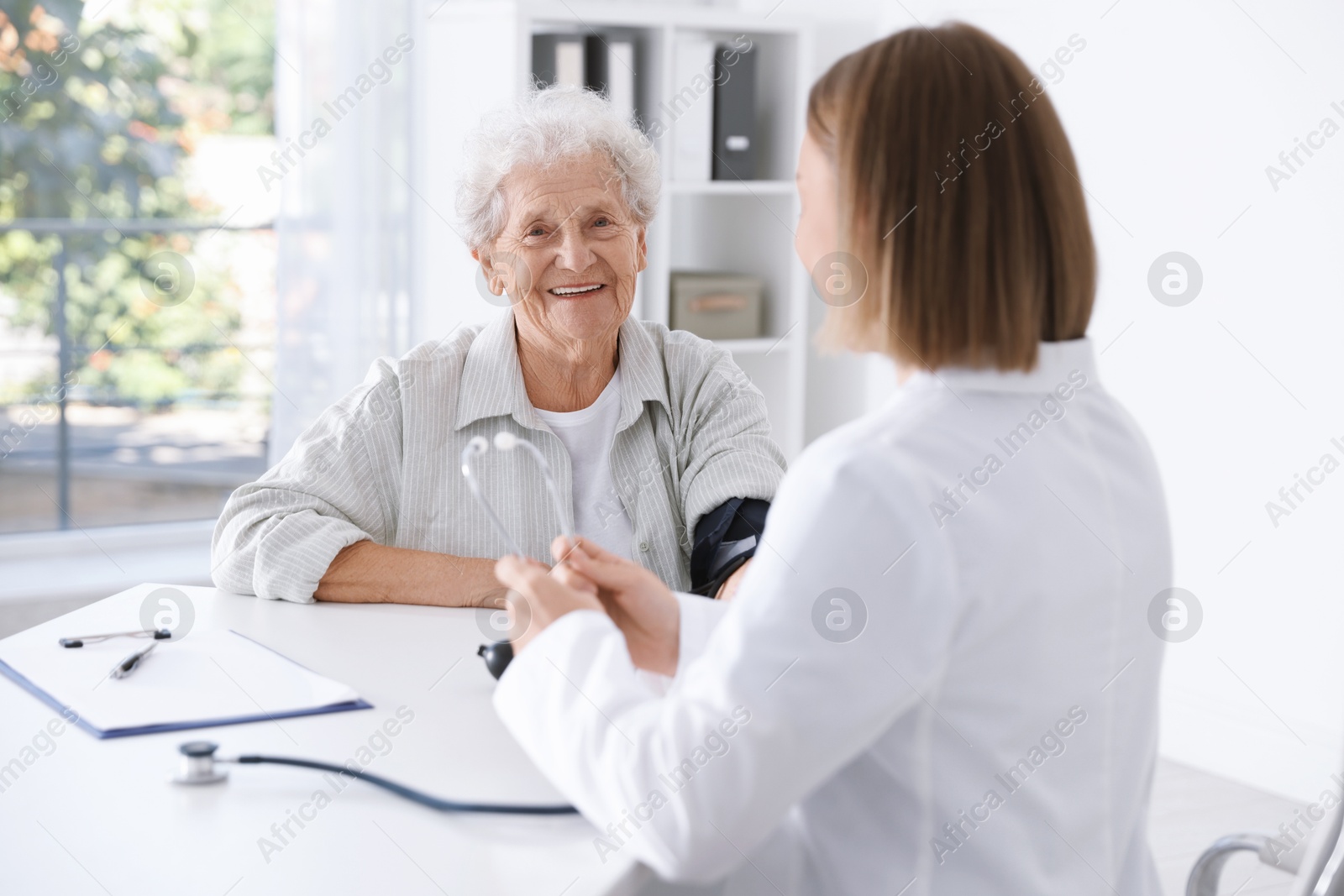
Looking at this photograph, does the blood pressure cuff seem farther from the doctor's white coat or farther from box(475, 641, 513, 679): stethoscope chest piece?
the doctor's white coat

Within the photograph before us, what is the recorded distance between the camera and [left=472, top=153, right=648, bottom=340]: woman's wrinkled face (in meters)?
1.81

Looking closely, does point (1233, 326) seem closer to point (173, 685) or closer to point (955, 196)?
point (955, 196)

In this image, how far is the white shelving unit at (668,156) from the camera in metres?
3.27

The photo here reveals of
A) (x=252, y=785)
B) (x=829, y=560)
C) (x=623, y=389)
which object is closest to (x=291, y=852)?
(x=252, y=785)

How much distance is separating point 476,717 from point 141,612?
0.54m

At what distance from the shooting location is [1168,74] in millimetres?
2822

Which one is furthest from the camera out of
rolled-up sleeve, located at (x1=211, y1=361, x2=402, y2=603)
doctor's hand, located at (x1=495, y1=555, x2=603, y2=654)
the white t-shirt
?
the white t-shirt

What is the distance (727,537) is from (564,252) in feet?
1.61

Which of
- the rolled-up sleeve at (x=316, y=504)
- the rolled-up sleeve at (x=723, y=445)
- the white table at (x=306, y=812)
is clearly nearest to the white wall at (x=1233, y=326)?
the rolled-up sleeve at (x=723, y=445)

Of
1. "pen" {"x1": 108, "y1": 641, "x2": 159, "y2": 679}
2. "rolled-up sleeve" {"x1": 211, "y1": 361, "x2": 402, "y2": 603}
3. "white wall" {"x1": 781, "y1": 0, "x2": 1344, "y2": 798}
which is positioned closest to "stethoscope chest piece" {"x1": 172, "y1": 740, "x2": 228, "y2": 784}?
"pen" {"x1": 108, "y1": 641, "x2": 159, "y2": 679}

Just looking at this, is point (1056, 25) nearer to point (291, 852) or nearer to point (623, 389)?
point (623, 389)

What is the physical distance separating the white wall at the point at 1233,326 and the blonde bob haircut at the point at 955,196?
197cm

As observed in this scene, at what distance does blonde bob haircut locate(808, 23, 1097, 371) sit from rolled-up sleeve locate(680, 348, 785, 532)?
803mm

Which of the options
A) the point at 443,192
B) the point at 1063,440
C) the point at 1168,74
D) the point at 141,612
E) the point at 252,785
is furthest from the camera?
the point at 443,192
